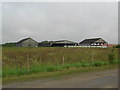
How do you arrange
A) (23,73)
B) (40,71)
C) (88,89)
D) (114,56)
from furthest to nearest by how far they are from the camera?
(114,56)
(40,71)
(23,73)
(88,89)

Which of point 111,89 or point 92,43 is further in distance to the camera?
point 92,43

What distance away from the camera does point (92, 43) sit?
264ft

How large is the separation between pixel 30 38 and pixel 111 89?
267 ft

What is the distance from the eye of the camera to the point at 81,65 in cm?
1513

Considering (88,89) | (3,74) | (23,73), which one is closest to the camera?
(88,89)

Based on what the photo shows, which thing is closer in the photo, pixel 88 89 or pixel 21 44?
pixel 88 89

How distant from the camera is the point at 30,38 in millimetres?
85312

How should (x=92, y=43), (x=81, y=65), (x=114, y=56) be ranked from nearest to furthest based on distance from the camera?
(x=81, y=65), (x=114, y=56), (x=92, y=43)

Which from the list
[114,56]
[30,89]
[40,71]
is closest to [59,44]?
[114,56]

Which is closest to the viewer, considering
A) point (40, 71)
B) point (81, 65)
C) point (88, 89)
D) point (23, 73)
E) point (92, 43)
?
point (88, 89)

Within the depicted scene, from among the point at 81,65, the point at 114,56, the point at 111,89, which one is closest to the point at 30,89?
the point at 111,89

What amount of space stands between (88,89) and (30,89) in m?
2.69

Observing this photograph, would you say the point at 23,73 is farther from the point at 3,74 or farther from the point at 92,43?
the point at 92,43

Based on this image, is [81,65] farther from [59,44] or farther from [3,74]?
[59,44]
